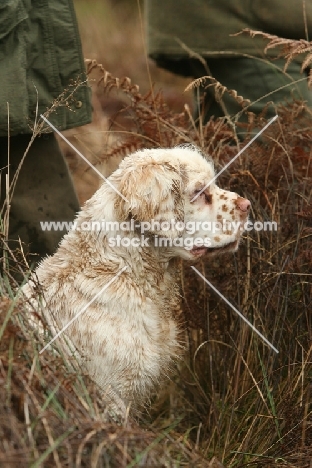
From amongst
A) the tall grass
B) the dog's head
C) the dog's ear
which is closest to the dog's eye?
the dog's head

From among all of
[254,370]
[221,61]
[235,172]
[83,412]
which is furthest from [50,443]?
[221,61]

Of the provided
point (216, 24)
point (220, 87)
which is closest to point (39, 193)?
point (220, 87)

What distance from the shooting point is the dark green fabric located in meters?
4.16

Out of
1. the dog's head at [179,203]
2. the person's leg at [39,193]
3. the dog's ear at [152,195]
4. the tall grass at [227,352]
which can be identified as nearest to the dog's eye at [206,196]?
the dog's head at [179,203]

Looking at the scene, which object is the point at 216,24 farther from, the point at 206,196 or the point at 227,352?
the point at 227,352

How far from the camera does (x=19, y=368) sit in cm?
238

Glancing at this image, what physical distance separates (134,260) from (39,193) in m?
1.14

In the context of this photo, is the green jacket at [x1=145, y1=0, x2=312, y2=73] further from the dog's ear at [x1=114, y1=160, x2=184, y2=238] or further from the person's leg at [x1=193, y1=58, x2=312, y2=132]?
the dog's ear at [x1=114, y1=160, x2=184, y2=238]

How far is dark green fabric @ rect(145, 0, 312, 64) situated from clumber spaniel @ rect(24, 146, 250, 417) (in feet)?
3.96

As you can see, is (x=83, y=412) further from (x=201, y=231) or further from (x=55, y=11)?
(x=55, y=11)

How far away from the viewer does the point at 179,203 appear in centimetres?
307

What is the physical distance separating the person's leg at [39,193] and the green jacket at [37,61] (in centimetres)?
22

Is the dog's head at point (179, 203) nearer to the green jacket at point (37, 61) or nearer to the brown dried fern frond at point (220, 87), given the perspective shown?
the brown dried fern frond at point (220, 87)

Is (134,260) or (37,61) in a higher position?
(37,61)
